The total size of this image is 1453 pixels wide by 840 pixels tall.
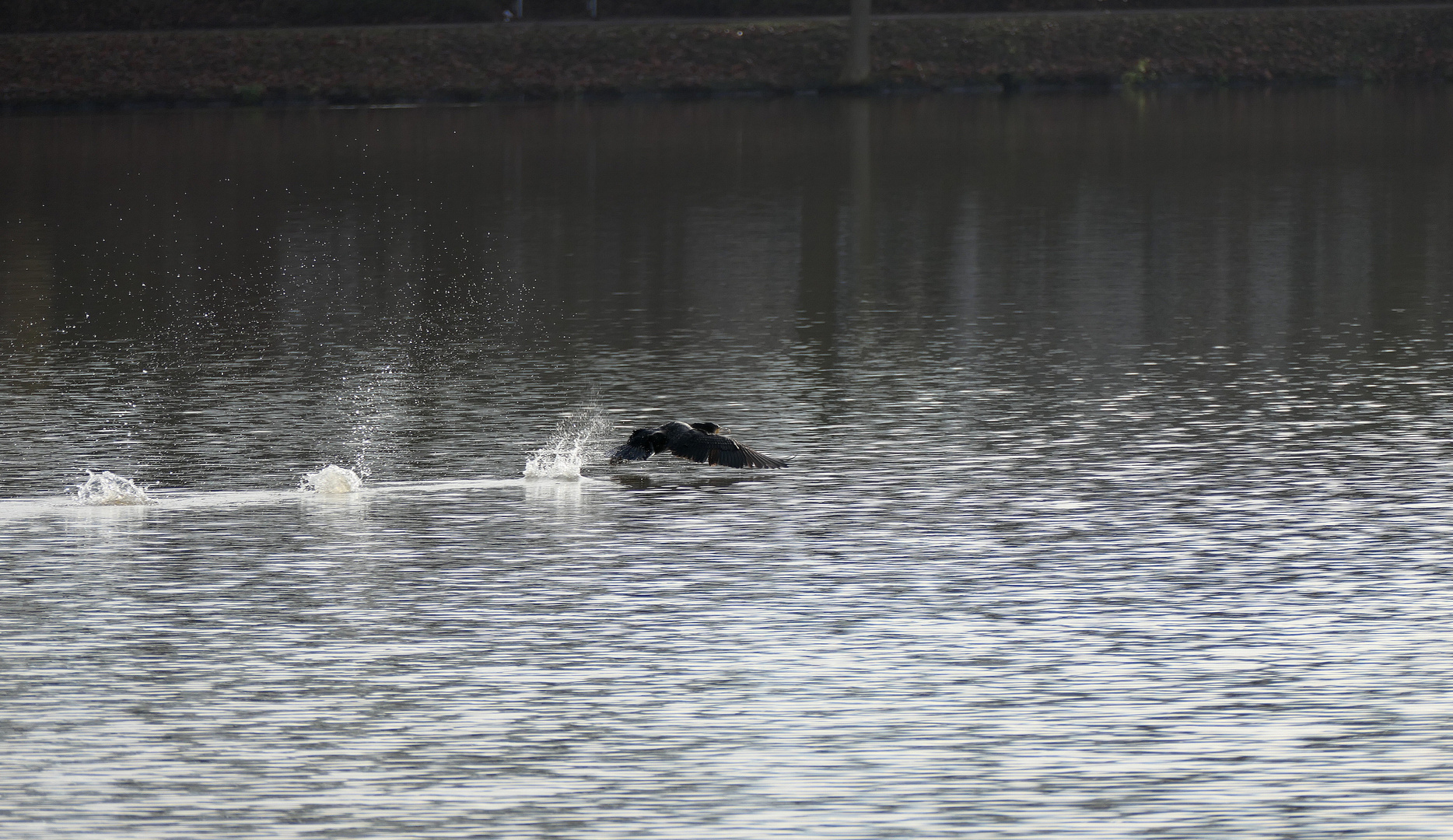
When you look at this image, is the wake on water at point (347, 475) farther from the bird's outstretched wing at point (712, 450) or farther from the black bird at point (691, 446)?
the bird's outstretched wing at point (712, 450)

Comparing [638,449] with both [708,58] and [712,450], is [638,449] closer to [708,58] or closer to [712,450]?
[712,450]

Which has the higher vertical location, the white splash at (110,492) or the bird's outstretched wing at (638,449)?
the bird's outstretched wing at (638,449)

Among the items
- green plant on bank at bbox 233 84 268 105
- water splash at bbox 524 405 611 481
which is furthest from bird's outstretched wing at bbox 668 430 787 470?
green plant on bank at bbox 233 84 268 105

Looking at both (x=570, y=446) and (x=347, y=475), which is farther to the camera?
(x=570, y=446)

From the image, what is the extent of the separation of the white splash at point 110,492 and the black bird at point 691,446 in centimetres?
232

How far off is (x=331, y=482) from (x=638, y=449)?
1515mm

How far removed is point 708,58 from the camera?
2132 inches

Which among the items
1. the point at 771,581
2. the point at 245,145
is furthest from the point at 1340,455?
the point at 245,145

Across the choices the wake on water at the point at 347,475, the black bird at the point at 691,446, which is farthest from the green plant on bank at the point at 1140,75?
the black bird at the point at 691,446

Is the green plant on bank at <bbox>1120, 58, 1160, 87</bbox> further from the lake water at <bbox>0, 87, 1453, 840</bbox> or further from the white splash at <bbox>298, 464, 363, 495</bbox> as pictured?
the white splash at <bbox>298, 464, 363, 495</bbox>

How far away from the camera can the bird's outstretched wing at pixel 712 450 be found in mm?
12148

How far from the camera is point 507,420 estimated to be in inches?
558

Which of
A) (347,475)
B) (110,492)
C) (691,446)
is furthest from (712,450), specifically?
(110,492)

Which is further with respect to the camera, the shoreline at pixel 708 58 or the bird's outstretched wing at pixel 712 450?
the shoreline at pixel 708 58
